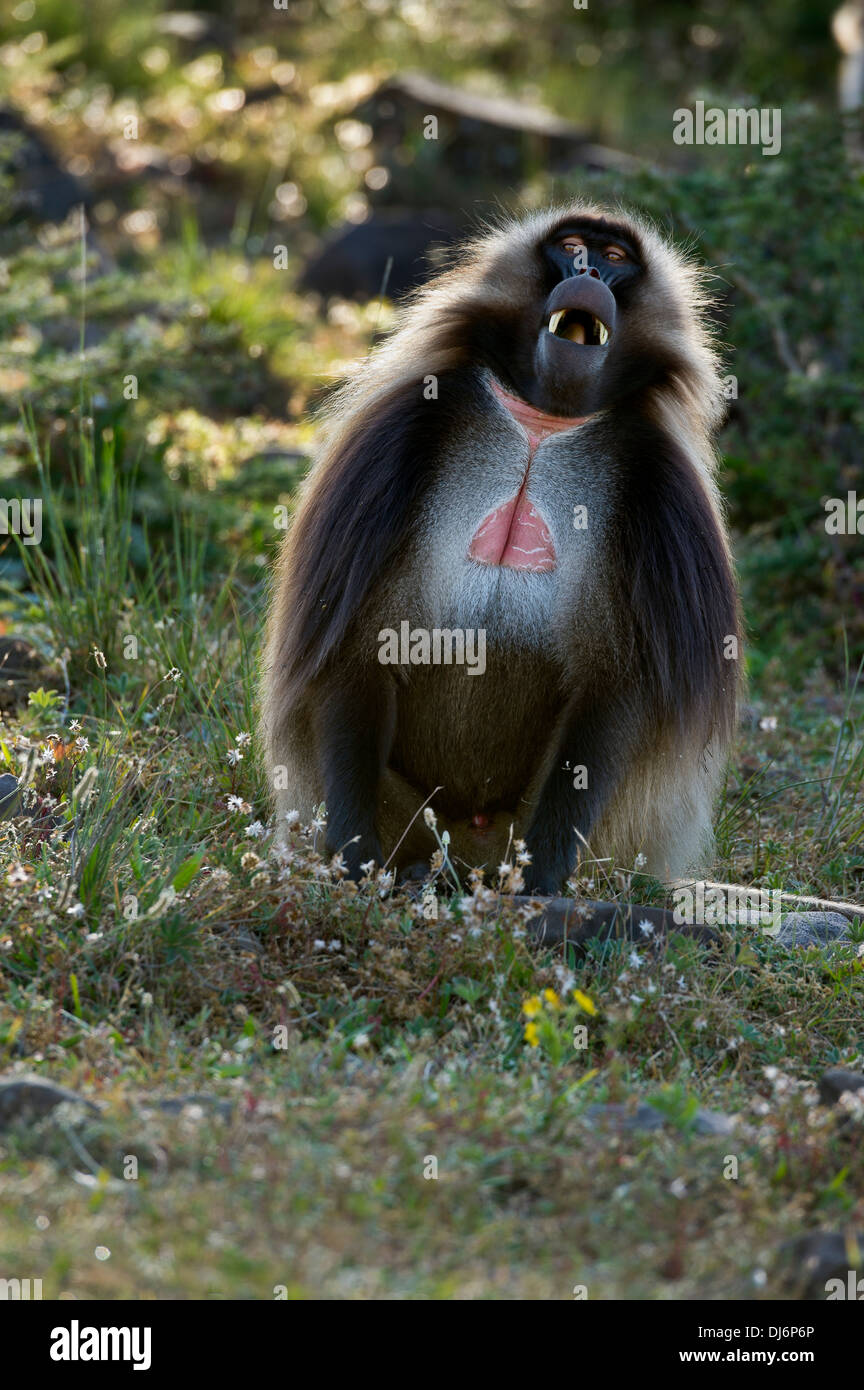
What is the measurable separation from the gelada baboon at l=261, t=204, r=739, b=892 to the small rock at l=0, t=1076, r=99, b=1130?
4.32ft

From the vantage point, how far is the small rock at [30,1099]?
9.62ft

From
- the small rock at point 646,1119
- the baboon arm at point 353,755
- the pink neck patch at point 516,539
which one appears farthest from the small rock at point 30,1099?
the pink neck patch at point 516,539

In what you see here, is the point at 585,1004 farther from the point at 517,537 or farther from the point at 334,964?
the point at 517,537

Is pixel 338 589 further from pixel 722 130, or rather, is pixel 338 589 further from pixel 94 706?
pixel 722 130

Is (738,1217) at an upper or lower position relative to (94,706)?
lower

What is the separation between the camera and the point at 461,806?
175 inches

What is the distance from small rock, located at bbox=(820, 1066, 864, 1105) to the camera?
338 cm

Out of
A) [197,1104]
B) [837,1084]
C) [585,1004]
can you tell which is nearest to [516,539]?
[585,1004]

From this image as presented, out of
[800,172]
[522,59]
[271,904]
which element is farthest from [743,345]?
[522,59]

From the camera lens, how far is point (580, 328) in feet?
13.6

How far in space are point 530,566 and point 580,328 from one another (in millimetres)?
594

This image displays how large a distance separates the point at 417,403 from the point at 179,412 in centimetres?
388

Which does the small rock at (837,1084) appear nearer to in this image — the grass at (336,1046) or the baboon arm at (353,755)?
the grass at (336,1046)

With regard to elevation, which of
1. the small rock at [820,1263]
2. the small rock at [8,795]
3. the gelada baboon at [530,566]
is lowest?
the small rock at [820,1263]
